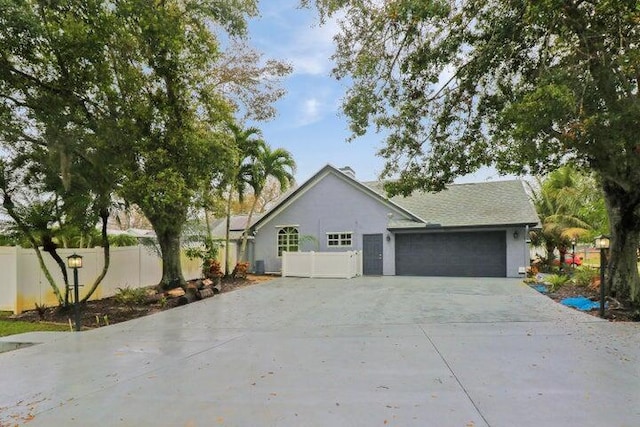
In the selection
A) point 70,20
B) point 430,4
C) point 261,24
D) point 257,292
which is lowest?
point 257,292

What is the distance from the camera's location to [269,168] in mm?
16656

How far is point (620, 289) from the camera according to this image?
9.46 m

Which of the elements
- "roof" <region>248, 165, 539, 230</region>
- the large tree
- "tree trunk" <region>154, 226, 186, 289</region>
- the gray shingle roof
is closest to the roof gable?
"roof" <region>248, 165, 539, 230</region>

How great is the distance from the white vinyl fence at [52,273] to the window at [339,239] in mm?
8576

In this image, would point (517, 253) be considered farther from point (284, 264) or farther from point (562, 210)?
point (284, 264)

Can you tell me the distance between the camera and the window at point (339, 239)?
1909cm

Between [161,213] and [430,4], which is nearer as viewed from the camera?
[430,4]

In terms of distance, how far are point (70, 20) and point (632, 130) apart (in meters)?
9.91

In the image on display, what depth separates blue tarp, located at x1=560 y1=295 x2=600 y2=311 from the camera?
366 inches

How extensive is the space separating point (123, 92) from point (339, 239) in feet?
39.6

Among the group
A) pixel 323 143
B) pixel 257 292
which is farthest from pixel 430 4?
pixel 323 143

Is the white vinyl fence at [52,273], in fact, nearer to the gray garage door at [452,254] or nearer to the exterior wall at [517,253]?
the gray garage door at [452,254]

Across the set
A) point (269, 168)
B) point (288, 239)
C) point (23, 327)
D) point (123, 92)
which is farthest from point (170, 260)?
point (288, 239)

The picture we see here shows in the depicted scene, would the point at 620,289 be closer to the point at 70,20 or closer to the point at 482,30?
the point at 482,30
